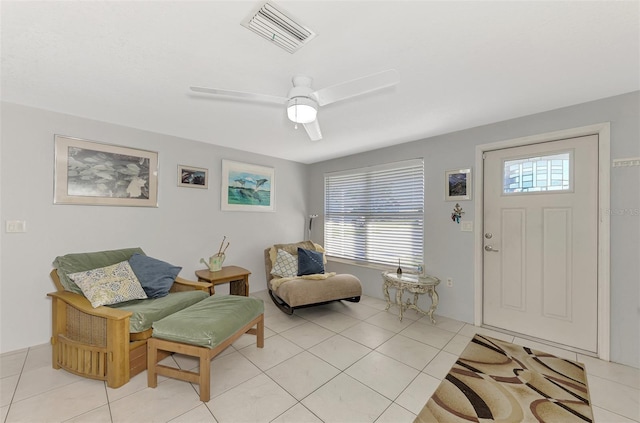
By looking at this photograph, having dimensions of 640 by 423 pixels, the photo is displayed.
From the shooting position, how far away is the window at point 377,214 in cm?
360

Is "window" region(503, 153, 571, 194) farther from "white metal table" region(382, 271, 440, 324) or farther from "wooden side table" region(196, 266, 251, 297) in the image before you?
"wooden side table" region(196, 266, 251, 297)

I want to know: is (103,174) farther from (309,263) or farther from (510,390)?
(510,390)

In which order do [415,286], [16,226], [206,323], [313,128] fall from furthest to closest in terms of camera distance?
[415,286] < [16,226] < [313,128] < [206,323]

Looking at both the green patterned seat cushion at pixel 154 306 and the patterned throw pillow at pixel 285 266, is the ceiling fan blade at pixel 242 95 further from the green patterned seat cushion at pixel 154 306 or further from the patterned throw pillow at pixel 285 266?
the patterned throw pillow at pixel 285 266

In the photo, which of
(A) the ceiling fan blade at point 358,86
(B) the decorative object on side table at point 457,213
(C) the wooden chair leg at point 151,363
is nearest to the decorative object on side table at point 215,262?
(C) the wooden chair leg at point 151,363

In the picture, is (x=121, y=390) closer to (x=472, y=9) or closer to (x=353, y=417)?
(x=353, y=417)

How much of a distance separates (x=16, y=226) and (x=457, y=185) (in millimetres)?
4685

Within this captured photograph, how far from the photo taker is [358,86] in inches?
59.0

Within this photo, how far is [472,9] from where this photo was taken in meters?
1.31

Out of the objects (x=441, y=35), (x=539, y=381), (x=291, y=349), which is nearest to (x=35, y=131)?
(x=291, y=349)

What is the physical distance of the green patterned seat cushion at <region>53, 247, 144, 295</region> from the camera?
2.21 meters

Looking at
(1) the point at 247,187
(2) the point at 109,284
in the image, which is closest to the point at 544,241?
(1) the point at 247,187

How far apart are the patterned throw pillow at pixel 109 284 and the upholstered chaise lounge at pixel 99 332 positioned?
0.06 meters

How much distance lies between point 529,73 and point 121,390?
3840mm
